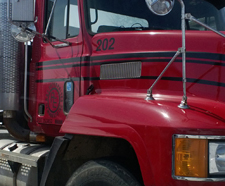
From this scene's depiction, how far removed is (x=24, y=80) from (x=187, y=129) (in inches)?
105

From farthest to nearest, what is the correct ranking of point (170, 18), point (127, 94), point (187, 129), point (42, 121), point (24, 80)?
point (24, 80)
point (42, 121)
point (170, 18)
point (127, 94)
point (187, 129)

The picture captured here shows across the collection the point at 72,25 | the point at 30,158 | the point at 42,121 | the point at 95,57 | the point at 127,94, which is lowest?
the point at 30,158

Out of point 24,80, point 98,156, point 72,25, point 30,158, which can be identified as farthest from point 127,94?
point 24,80

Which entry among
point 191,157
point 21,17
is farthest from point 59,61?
point 191,157

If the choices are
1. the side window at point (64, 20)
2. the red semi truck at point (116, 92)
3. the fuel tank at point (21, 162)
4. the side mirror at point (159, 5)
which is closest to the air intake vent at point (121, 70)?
the red semi truck at point (116, 92)

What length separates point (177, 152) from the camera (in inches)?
97.7

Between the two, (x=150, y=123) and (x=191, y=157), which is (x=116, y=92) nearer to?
(x=150, y=123)

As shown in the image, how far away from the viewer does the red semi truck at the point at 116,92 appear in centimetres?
252

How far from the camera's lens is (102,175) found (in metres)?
2.89

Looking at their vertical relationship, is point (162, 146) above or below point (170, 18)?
below

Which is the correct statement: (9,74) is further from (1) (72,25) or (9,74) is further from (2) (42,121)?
(1) (72,25)

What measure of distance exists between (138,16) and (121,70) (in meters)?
0.56

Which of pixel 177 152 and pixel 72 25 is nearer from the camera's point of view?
pixel 177 152

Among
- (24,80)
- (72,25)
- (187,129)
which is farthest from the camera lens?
(24,80)
